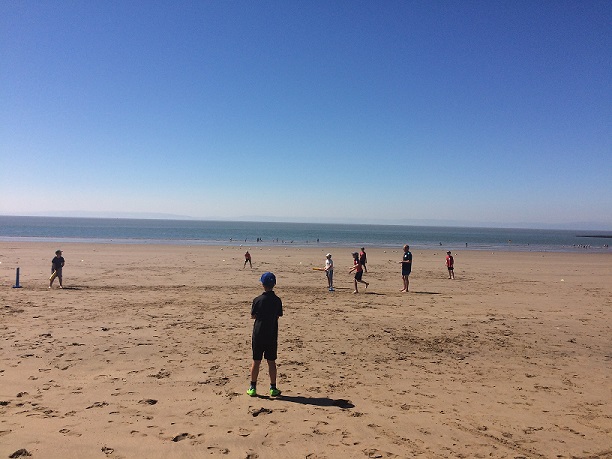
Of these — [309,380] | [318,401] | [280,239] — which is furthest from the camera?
[280,239]

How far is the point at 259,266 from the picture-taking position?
24.9 m

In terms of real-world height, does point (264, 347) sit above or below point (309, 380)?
above

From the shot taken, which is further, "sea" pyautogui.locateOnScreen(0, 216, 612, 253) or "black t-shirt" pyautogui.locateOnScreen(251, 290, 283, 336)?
"sea" pyautogui.locateOnScreen(0, 216, 612, 253)

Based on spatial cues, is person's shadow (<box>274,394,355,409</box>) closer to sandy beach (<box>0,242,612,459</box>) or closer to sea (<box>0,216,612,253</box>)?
sandy beach (<box>0,242,612,459</box>)

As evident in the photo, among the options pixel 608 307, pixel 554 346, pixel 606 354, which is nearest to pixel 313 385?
pixel 554 346

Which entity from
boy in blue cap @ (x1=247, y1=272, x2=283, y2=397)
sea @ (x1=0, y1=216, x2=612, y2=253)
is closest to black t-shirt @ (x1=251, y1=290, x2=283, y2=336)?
boy in blue cap @ (x1=247, y1=272, x2=283, y2=397)

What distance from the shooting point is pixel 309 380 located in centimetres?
634

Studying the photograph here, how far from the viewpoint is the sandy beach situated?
4.48 m

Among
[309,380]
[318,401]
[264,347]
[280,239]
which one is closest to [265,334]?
Result: [264,347]

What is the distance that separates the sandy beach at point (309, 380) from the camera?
4.48m

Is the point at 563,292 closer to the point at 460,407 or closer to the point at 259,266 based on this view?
the point at 460,407

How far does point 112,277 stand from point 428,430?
56.4 feet

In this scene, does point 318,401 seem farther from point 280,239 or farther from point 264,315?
point 280,239

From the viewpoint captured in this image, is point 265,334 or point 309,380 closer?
point 265,334
